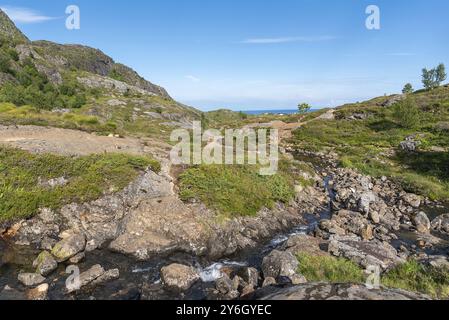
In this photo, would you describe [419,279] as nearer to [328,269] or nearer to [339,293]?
[328,269]

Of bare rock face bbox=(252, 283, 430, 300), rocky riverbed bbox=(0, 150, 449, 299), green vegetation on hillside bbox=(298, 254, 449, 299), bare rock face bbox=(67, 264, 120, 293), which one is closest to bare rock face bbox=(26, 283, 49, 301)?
rocky riverbed bbox=(0, 150, 449, 299)

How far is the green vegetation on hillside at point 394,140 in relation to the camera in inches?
1387

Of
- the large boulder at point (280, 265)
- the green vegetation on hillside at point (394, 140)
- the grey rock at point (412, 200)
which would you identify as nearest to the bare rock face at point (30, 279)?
the large boulder at point (280, 265)

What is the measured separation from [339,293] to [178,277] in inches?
285

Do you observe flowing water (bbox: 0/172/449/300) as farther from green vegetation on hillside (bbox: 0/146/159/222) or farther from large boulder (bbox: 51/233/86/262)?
green vegetation on hillside (bbox: 0/146/159/222)

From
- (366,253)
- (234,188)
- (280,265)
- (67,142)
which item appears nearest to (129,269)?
(280,265)

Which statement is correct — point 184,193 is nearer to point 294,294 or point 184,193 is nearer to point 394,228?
point 294,294

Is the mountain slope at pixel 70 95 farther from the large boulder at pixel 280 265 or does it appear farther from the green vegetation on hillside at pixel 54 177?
the large boulder at pixel 280 265

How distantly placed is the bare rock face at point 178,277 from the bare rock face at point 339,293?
4.82m

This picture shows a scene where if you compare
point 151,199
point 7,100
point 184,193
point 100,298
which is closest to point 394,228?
point 184,193

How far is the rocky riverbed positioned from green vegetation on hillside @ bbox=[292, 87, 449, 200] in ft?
41.1
